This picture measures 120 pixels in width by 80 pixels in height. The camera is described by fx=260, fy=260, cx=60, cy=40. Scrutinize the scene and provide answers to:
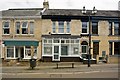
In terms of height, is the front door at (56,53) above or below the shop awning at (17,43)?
below

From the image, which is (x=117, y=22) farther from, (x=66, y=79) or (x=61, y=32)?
(x=66, y=79)

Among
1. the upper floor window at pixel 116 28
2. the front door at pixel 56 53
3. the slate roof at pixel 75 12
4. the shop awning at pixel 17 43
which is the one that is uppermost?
the slate roof at pixel 75 12

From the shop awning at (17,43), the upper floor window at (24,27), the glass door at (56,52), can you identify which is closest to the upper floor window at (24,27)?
the upper floor window at (24,27)

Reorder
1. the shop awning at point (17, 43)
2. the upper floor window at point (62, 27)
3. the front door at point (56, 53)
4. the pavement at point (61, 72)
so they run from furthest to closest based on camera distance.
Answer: the upper floor window at point (62, 27), the shop awning at point (17, 43), the front door at point (56, 53), the pavement at point (61, 72)

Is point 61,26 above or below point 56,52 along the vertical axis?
above

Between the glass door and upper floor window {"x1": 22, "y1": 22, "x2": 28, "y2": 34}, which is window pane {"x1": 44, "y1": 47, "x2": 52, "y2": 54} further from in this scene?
upper floor window {"x1": 22, "y1": 22, "x2": 28, "y2": 34}

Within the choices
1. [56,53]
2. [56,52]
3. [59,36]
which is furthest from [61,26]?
[56,53]

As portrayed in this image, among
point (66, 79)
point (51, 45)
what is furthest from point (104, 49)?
point (66, 79)

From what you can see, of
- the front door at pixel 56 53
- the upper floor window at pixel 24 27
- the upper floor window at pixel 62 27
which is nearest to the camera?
the front door at pixel 56 53

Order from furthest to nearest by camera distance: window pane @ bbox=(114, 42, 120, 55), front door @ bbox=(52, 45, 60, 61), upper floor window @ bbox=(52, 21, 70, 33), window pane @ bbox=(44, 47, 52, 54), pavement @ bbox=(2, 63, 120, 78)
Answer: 1. window pane @ bbox=(114, 42, 120, 55)
2. upper floor window @ bbox=(52, 21, 70, 33)
3. window pane @ bbox=(44, 47, 52, 54)
4. front door @ bbox=(52, 45, 60, 61)
5. pavement @ bbox=(2, 63, 120, 78)

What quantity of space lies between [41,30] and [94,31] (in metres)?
7.01

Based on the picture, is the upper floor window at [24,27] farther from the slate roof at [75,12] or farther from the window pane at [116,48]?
the window pane at [116,48]

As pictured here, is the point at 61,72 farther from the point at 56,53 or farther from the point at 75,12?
the point at 75,12

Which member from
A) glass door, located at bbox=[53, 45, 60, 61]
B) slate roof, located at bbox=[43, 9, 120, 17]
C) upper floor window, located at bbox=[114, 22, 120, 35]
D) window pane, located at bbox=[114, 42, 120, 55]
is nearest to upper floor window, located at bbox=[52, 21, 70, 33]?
slate roof, located at bbox=[43, 9, 120, 17]
